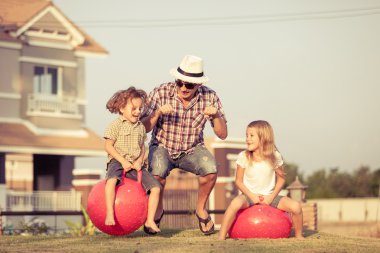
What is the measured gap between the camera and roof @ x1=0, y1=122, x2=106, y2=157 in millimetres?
32844

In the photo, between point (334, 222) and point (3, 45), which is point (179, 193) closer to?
point (3, 45)

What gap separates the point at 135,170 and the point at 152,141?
3.44 feet

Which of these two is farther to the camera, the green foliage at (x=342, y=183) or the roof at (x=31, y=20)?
the green foliage at (x=342, y=183)

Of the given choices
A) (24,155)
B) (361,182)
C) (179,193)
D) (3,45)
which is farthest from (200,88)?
(361,182)

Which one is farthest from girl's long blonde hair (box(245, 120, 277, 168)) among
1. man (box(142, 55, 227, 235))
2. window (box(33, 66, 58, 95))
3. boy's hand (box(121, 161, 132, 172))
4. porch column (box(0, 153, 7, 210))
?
window (box(33, 66, 58, 95))

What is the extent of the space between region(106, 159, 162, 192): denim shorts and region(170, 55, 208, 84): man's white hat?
1.26 metres

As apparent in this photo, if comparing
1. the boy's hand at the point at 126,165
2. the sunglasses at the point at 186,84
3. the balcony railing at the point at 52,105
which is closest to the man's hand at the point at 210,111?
the sunglasses at the point at 186,84

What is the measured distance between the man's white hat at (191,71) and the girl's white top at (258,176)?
113cm

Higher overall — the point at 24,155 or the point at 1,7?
the point at 1,7

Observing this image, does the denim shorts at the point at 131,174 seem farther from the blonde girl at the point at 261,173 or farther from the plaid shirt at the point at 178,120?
the blonde girl at the point at 261,173

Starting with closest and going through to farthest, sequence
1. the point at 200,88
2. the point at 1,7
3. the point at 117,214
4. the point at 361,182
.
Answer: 1. the point at 117,214
2. the point at 200,88
3. the point at 1,7
4. the point at 361,182

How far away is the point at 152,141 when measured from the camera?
13352 mm

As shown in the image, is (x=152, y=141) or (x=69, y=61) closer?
(x=152, y=141)

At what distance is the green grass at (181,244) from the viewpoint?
1092 centimetres
